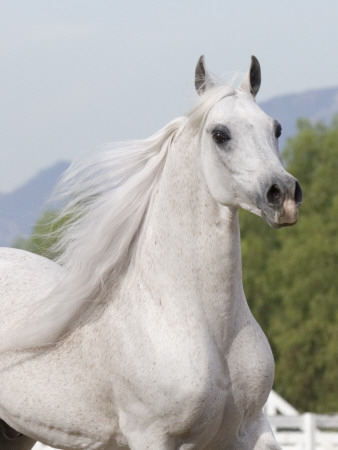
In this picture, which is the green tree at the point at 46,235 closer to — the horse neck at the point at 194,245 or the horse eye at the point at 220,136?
the horse neck at the point at 194,245

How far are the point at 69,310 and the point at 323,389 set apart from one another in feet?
106

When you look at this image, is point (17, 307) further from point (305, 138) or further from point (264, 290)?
point (305, 138)

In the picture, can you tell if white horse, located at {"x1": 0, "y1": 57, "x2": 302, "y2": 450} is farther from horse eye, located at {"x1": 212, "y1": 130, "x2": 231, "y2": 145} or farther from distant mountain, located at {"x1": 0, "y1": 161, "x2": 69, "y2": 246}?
distant mountain, located at {"x1": 0, "y1": 161, "x2": 69, "y2": 246}

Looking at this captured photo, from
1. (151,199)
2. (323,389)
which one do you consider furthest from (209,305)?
(323,389)

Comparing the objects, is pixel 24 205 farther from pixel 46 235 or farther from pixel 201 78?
pixel 201 78

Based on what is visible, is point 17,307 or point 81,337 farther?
point 17,307

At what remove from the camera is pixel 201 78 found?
6.33 meters

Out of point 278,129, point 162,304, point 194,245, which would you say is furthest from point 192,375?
point 278,129

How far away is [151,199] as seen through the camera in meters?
6.55

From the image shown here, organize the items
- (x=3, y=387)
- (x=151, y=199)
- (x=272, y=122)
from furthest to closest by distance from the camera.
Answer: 1. (x=3, y=387)
2. (x=151, y=199)
3. (x=272, y=122)

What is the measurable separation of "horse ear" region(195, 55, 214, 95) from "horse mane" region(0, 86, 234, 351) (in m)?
0.16

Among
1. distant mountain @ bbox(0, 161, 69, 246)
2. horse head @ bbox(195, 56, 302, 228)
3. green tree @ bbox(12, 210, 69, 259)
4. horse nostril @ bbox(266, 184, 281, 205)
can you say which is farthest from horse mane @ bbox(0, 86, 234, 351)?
horse nostril @ bbox(266, 184, 281, 205)

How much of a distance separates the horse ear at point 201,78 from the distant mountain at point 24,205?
1.56m

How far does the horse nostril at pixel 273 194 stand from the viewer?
5.62 meters
